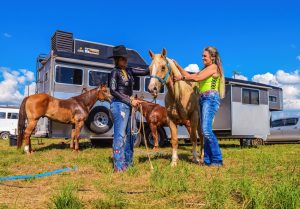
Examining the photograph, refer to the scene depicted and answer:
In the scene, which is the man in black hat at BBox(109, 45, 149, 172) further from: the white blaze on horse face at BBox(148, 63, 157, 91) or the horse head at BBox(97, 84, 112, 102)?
the horse head at BBox(97, 84, 112, 102)

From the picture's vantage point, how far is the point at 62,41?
46.3 feet

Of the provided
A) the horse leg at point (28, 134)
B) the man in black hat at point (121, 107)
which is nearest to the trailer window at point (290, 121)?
the horse leg at point (28, 134)

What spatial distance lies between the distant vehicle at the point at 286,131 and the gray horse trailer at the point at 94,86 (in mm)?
4800

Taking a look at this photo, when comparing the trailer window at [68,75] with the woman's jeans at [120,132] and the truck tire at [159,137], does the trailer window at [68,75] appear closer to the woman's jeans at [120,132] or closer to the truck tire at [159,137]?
the truck tire at [159,137]

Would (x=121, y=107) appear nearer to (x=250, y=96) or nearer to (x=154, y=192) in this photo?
(x=154, y=192)

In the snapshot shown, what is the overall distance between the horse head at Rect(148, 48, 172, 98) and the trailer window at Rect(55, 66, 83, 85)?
6299 mm

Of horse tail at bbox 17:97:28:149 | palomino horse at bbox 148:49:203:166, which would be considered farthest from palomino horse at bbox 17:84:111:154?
palomino horse at bbox 148:49:203:166

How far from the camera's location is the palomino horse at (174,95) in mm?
5668

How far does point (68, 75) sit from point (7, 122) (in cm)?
1575

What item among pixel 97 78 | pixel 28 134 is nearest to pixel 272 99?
pixel 97 78

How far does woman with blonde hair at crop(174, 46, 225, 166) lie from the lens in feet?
19.4

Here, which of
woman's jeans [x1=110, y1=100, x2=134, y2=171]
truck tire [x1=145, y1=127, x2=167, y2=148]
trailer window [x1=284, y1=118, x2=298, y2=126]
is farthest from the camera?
trailer window [x1=284, y1=118, x2=298, y2=126]

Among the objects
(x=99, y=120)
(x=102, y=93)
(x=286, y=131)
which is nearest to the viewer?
(x=102, y=93)

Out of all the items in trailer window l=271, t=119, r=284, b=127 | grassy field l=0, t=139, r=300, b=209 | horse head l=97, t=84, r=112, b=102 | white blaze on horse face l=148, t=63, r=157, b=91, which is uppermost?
horse head l=97, t=84, r=112, b=102
